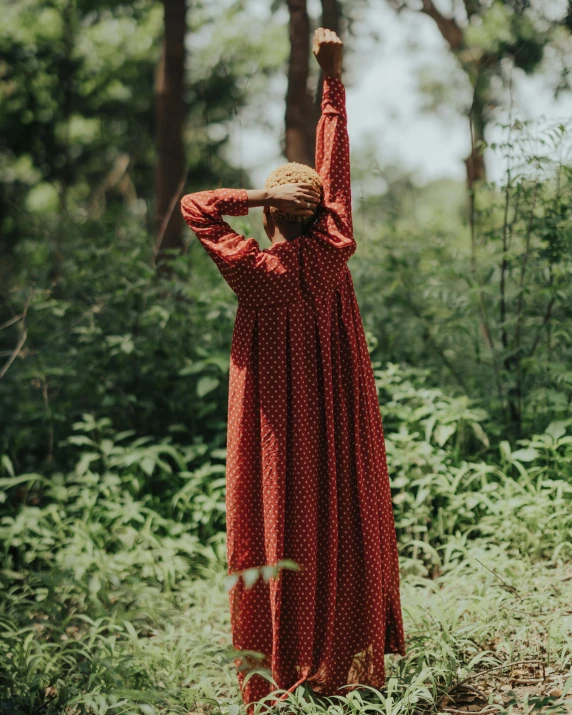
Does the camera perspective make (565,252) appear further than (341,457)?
Yes

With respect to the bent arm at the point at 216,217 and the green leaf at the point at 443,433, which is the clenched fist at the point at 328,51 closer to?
the bent arm at the point at 216,217

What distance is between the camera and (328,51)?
2414 millimetres

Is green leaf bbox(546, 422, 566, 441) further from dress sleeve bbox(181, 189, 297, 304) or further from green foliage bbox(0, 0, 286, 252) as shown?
green foliage bbox(0, 0, 286, 252)

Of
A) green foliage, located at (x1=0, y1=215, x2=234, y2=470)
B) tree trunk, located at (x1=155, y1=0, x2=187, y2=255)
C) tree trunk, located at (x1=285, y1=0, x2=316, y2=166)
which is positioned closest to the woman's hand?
green foliage, located at (x1=0, y1=215, x2=234, y2=470)

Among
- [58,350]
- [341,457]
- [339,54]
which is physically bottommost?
[341,457]

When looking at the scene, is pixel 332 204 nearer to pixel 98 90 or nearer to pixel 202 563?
pixel 202 563

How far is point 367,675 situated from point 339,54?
7.13 ft

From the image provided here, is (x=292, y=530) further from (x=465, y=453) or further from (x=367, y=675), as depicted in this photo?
(x=465, y=453)

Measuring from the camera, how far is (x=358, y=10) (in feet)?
29.3

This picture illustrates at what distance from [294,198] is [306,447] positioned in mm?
827

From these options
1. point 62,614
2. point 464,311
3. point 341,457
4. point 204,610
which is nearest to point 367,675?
point 341,457

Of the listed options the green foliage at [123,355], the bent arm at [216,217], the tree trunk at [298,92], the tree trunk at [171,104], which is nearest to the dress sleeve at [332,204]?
the bent arm at [216,217]

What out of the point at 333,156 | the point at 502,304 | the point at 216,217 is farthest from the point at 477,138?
the point at 216,217

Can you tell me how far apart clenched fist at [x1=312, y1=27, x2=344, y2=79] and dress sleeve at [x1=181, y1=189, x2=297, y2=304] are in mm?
554
